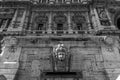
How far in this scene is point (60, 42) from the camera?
13.4 metres

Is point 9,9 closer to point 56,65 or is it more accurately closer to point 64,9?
point 64,9

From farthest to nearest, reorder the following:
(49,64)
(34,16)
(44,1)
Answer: (44,1)
(34,16)
(49,64)

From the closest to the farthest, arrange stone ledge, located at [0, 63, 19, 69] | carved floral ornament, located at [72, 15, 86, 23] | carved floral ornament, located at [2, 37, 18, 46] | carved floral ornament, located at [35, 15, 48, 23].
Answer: stone ledge, located at [0, 63, 19, 69] → carved floral ornament, located at [2, 37, 18, 46] → carved floral ornament, located at [72, 15, 86, 23] → carved floral ornament, located at [35, 15, 48, 23]

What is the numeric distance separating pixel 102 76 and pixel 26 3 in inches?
652

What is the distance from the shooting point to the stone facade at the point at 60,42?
36.3 ft

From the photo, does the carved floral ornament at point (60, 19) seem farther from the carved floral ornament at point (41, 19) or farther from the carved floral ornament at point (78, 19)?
the carved floral ornament at point (41, 19)

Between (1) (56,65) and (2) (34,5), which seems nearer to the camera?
(1) (56,65)

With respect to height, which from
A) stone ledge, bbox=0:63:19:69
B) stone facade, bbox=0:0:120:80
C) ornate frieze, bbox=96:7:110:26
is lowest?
stone ledge, bbox=0:63:19:69

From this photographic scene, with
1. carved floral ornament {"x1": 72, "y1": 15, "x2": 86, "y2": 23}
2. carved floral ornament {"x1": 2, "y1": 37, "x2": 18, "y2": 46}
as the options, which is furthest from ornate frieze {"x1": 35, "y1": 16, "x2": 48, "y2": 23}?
carved floral ornament {"x1": 2, "y1": 37, "x2": 18, "y2": 46}

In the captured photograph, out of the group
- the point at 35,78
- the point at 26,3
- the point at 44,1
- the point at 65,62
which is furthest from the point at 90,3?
the point at 35,78

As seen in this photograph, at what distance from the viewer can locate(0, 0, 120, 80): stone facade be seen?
11.1 meters

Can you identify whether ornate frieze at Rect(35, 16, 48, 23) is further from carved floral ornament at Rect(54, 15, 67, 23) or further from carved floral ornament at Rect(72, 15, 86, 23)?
carved floral ornament at Rect(72, 15, 86, 23)

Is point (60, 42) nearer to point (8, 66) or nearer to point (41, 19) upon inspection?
point (8, 66)

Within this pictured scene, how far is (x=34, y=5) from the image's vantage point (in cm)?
2073
